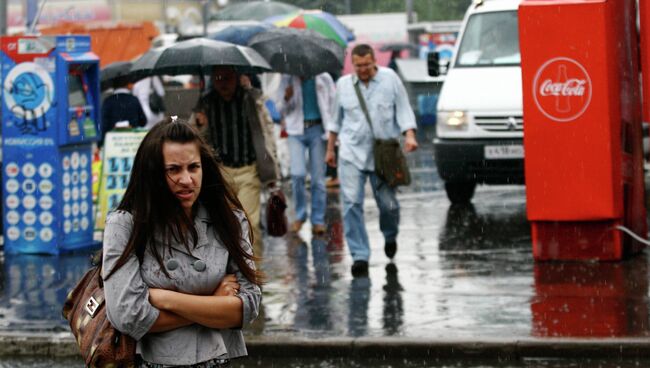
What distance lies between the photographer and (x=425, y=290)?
976 centimetres

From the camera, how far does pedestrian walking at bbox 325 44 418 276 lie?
10.6 m

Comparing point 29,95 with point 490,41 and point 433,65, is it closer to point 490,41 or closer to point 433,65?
point 433,65

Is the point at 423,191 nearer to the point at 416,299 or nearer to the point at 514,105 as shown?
the point at 514,105

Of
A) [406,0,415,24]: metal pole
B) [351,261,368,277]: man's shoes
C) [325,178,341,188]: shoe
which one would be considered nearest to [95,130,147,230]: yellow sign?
[351,261,368,277]: man's shoes

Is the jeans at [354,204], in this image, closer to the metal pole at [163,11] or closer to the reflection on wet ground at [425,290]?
the reflection on wet ground at [425,290]

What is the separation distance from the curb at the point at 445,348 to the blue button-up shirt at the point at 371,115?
2.76 metres

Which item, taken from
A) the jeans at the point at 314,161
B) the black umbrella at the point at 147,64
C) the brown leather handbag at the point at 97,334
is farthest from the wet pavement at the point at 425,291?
the brown leather handbag at the point at 97,334

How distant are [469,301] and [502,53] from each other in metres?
6.08

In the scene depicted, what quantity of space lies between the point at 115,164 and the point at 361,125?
3407 millimetres

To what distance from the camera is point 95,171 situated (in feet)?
47.8

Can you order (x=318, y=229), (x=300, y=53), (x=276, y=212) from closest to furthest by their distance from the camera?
(x=276, y=212), (x=300, y=53), (x=318, y=229)

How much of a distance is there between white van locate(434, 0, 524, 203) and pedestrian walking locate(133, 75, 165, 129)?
12.8ft

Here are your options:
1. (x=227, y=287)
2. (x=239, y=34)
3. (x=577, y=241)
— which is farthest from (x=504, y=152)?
(x=227, y=287)

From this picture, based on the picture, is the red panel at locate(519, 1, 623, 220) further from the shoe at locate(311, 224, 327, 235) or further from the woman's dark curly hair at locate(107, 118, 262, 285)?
the woman's dark curly hair at locate(107, 118, 262, 285)
